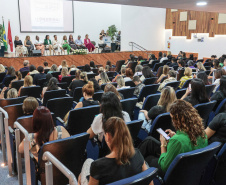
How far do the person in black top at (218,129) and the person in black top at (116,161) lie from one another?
1.13 meters

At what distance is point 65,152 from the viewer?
7.34 ft

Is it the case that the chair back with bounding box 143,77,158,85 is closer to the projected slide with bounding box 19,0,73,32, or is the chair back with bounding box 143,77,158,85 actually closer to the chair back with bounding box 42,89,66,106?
the chair back with bounding box 42,89,66,106

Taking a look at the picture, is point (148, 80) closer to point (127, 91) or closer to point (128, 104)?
point (127, 91)

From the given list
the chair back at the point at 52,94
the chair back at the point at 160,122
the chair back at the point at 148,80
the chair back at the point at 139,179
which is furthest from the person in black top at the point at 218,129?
the chair back at the point at 148,80

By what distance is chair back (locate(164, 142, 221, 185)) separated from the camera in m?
1.79

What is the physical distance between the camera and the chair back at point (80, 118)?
3275mm

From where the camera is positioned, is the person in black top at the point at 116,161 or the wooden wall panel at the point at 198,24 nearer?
the person in black top at the point at 116,161

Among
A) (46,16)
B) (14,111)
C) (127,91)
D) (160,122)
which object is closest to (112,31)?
(46,16)

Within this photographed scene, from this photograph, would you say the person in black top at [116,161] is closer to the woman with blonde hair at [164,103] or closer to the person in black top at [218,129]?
the person in black top at [218,129]

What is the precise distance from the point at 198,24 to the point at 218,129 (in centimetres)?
1338

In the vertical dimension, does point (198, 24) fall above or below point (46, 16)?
below

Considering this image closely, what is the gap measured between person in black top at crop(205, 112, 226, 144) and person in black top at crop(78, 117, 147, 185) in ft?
3.69

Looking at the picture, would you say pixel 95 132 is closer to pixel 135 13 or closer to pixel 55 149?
pixel 55 149

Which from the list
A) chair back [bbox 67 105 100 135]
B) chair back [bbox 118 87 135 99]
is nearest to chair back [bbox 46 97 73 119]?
chair back [bbox 67 105 100 135]
